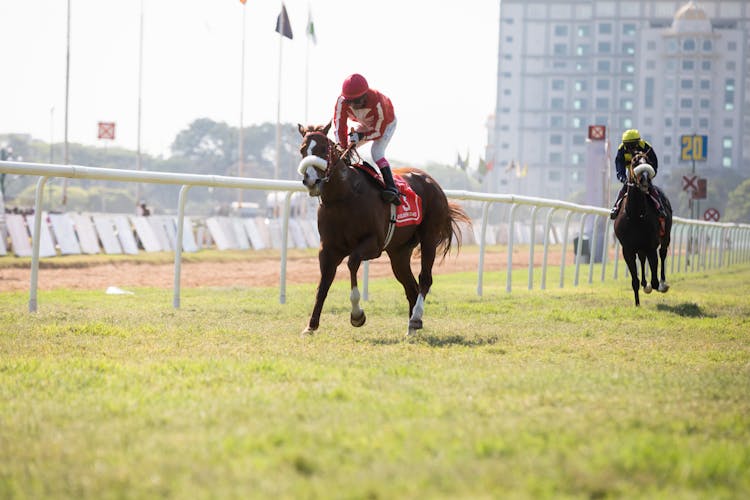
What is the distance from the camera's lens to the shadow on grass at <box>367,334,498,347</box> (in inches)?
279

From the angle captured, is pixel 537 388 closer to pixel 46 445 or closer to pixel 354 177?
Result: pixel 46 445

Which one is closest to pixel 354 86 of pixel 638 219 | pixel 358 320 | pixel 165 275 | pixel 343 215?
pixel 343 215

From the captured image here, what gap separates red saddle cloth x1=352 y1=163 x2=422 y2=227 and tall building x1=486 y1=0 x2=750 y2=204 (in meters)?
128

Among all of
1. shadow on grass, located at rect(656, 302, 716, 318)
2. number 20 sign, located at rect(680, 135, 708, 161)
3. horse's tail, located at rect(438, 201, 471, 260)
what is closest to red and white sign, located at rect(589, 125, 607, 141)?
number 20 sign, located at rect(680, 135, 708, 161)

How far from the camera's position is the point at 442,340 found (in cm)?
734

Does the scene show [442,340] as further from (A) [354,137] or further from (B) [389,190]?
(A) [354,137]

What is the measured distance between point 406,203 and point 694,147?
33.0 metres

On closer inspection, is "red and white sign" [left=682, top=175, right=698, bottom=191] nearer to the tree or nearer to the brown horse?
the brown horse

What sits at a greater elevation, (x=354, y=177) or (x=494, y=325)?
(x=354, y=177)

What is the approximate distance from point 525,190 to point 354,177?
147284mm

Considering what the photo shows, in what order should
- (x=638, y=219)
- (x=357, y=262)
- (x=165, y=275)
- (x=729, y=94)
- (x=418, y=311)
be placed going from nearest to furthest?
(x=357, y=262)
(x=418, y=311)
(x=638, y=219)
(x=165, y=275)
(x=729, y=94)

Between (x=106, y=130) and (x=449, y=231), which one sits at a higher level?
(x=106, y=130)

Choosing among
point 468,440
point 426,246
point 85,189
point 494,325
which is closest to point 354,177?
point 426,246

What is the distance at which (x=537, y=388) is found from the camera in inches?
194
